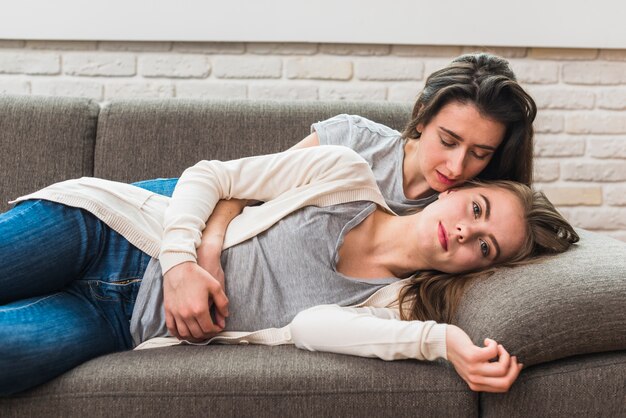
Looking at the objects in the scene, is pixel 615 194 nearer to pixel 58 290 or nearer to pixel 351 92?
pixel 351 92

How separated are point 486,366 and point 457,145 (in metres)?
0.58

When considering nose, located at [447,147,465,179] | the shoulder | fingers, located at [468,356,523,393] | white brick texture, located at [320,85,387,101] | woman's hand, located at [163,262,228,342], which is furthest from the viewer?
white brick texture, located at [320,85,387,101]

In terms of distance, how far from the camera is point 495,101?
5.24ft

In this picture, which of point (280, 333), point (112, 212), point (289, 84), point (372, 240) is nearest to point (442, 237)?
point (372, 240)

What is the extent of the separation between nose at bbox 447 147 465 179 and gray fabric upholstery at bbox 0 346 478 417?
1.64 feet

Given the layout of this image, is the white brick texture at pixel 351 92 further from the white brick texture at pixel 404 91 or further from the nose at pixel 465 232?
the nose at pixel 465 232

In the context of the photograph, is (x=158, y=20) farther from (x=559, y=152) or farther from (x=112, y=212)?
(x=559, y=152)

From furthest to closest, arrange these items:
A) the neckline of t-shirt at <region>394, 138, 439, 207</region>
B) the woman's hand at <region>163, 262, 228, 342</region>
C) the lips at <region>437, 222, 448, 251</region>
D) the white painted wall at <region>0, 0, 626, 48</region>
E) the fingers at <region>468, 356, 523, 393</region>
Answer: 1. the white painted wall at <region>0, 0, 626, 48</region>
2. the neckline of t-shirt at <region>394, 138, 439, 207</region>
3. the lips at <region>437, 222, 448, 251</region>
4. the woman's hand at <region>163, 262, 228, 342</region>
5. the fingers at <region>468, 356, 523, 393</region>

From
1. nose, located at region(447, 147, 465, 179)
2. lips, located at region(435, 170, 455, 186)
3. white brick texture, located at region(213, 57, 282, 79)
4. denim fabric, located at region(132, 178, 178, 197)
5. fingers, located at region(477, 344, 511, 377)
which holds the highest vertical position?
white brick texture, located at region(213, 57, 282, 79)

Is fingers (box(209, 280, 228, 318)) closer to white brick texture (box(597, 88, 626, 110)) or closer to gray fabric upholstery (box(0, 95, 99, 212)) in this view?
gray fabric upholstery (box(0, 95, 99, 212))

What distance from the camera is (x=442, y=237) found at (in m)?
1.47

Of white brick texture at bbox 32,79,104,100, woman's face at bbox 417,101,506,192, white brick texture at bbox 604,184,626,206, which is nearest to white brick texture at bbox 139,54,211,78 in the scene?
white brick texture at bbox 32,79,104,100

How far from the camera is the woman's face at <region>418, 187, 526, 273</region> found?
57.7 inches

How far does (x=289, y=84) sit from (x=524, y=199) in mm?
1070
